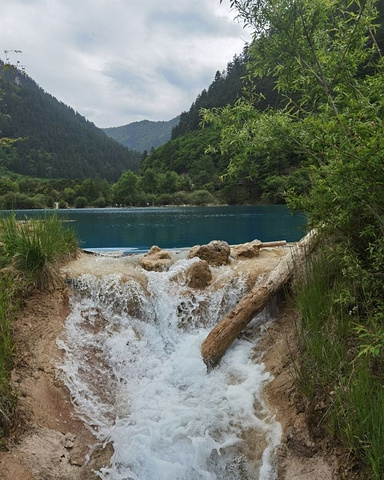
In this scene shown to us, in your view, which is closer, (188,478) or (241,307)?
(188,478)

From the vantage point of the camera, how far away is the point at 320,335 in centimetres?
345

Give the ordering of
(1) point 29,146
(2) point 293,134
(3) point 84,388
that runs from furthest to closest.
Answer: (1) point 29,146
(3) point 84,388
(2) point 293,134

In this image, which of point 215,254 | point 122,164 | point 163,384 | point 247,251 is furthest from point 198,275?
point 122,164

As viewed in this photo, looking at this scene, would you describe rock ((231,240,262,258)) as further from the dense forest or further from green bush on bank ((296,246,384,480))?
green bush on bank ((296,246,384,480))

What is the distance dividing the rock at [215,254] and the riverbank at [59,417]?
2.94 metres

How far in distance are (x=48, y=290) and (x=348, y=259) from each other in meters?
4.33

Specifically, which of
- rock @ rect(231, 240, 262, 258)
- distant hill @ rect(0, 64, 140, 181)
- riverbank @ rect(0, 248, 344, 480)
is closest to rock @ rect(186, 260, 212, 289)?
rock @ rect(231, 240, 262, 258)

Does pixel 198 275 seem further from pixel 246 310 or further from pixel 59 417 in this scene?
pixel 59 417

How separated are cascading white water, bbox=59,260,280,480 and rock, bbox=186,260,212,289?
0.70 feet

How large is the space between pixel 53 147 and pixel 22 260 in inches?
6104

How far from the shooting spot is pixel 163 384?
434cm

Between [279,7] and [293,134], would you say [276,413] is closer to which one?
[293,134]

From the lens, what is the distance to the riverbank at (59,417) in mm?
2828

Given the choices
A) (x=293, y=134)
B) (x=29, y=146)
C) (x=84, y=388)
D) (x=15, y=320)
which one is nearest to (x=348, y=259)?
(x=293, y=134)
